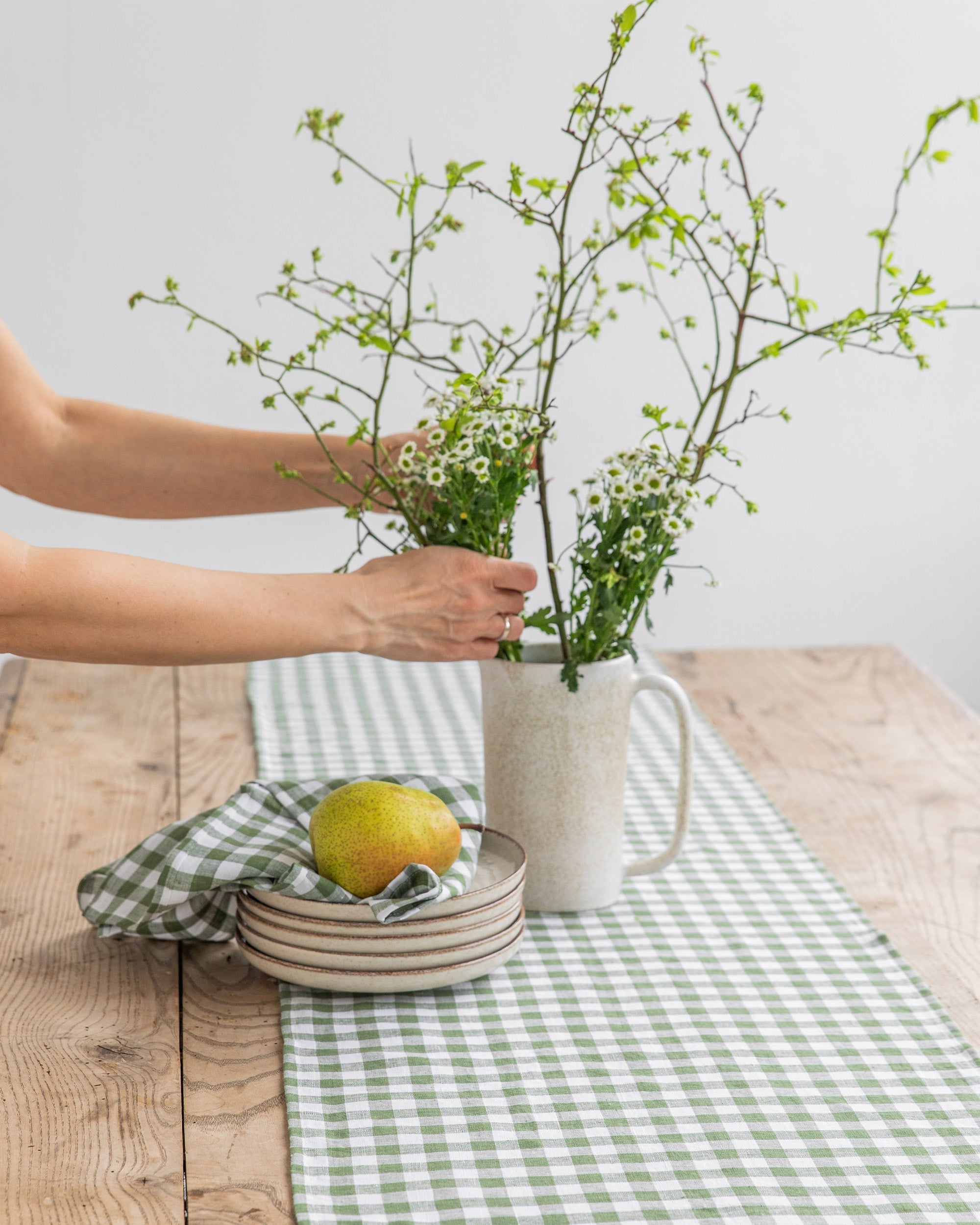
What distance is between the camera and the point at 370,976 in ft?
3.10

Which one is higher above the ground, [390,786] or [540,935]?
[390,786]

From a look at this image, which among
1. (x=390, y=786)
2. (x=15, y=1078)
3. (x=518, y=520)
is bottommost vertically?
(x=518, y=520)

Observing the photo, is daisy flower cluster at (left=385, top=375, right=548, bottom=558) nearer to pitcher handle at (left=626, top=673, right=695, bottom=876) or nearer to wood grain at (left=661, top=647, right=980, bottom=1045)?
pitcher handle at (left=626, top=673, right=695, bottom=876)

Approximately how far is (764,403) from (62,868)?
2.01m

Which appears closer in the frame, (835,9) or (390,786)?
(390,786)

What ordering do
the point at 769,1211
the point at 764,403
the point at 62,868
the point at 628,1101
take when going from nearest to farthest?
1. the point at 769,1211
2. the point at 628,1101
3. the point at 62,868
4. the point at 764,403

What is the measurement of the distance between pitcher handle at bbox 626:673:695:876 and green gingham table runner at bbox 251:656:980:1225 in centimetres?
3

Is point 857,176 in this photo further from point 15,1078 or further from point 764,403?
point 15,1078

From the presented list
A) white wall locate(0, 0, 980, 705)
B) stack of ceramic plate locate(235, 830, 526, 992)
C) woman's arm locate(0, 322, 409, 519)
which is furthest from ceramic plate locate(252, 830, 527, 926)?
white wall locate(0, 0, 980, 705)

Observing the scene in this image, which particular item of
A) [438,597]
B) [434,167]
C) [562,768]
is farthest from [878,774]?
[434,167]

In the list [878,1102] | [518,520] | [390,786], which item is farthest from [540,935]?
[518,520]

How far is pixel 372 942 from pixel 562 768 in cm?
24

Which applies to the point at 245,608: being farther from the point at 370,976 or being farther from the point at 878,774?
the point at 878,774

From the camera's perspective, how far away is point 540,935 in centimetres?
108
